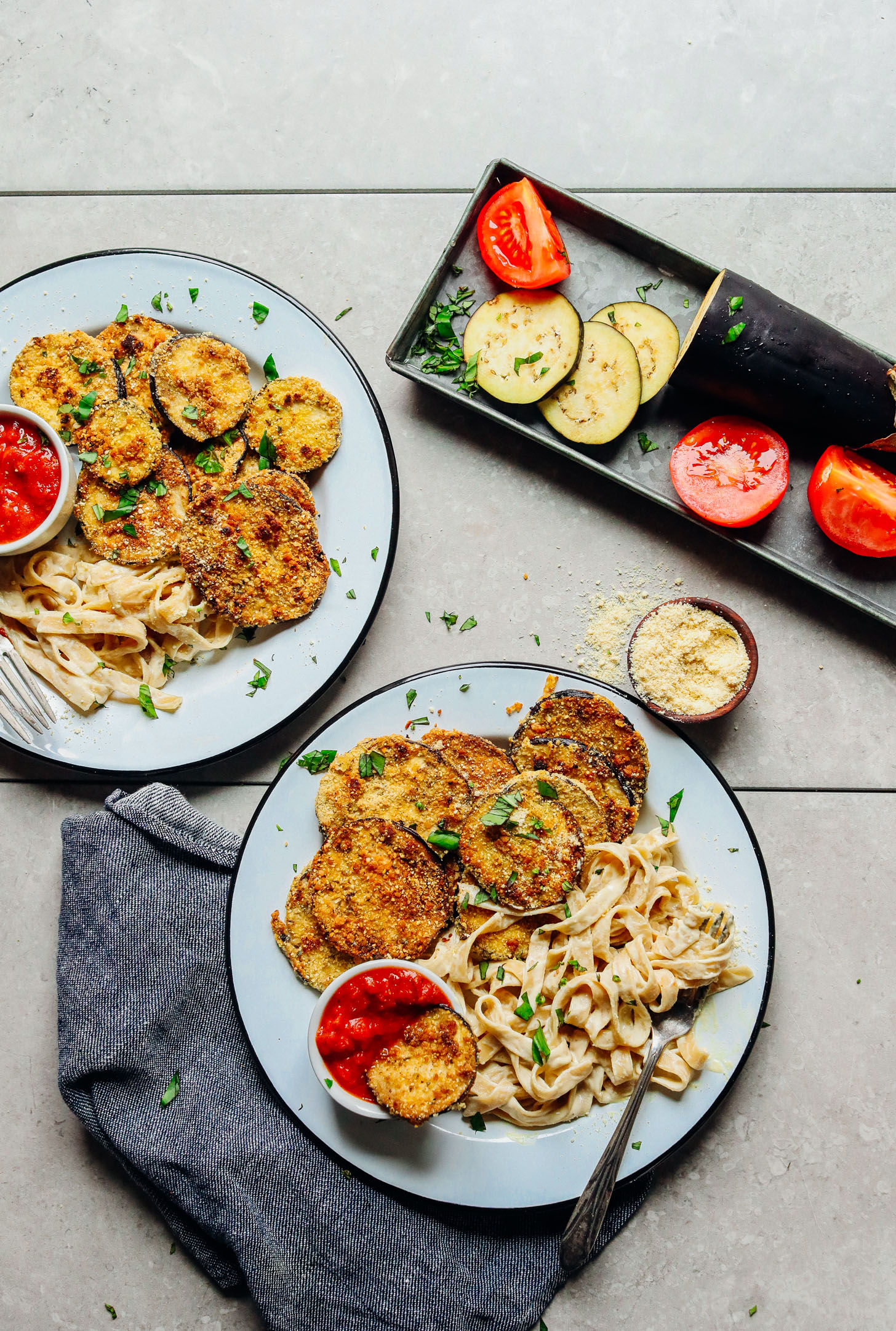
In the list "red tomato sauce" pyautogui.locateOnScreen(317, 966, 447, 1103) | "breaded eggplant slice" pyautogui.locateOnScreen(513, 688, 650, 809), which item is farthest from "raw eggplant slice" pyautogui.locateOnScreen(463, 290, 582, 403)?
"red tomato sauce" pyautogui.locateOnScreen(317, 966, 447, 1103)

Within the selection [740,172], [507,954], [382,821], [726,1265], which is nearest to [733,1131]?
[726,1265]

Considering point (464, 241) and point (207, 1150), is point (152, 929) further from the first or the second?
point (464, 241)

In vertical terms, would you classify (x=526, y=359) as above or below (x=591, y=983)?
above

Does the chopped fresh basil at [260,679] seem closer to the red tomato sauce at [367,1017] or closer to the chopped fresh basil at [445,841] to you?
the chopped fresh basil at [445,841]

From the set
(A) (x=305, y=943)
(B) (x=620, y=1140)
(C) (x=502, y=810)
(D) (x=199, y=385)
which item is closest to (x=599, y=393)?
(D) (x=199, y=385)

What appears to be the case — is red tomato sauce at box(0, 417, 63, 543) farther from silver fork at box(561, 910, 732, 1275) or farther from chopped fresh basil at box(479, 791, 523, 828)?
silver fork at box(561, 910, 732, 1275)

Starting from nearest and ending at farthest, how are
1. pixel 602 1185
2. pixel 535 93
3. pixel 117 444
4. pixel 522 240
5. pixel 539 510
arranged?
pixel 602 1185, pixel 117 444, pixel 522 240, pixel 539 510, pixel 535 93

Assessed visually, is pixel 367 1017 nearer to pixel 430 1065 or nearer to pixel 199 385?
pixel 430 1065
